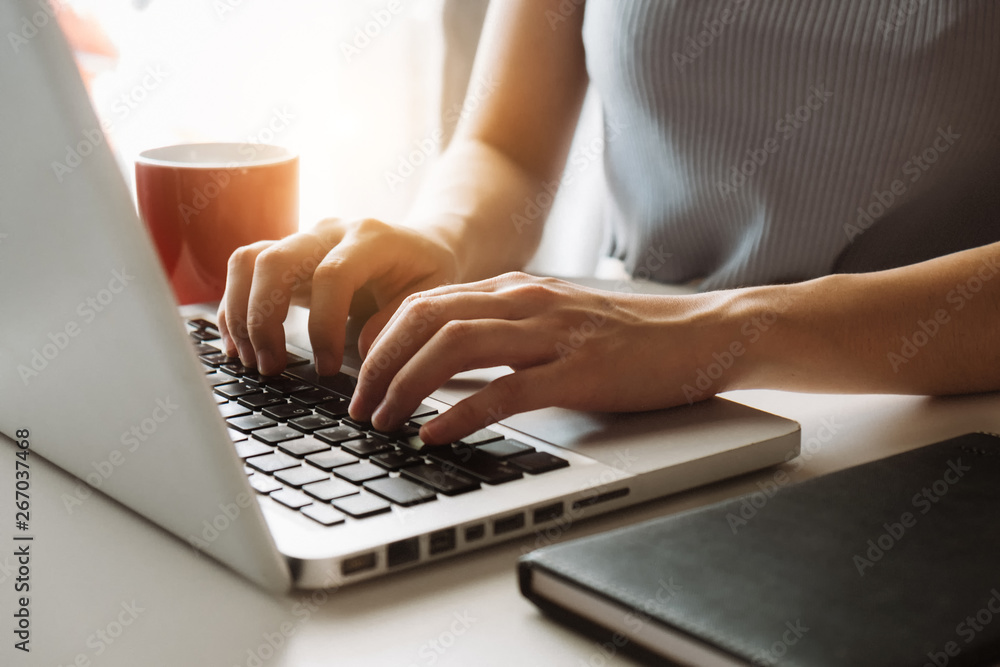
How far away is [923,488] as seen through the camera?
1.45ft

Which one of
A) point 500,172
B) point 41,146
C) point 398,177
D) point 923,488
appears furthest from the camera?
point 398,177

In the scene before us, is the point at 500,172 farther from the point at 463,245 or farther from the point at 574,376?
the point at 574,376

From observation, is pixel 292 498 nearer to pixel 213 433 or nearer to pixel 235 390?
pixel 213 433

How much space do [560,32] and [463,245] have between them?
37 cm

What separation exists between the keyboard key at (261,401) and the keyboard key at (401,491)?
154 millimetres

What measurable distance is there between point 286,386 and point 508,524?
0.82 ft

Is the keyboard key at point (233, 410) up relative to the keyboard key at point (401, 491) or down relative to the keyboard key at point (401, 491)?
down

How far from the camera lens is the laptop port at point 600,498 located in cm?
46

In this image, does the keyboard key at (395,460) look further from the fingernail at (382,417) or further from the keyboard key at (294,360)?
the keyboard key at (294,360)

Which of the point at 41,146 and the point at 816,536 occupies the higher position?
the point at 41,146

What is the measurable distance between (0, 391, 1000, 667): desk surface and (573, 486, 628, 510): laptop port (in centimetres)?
1

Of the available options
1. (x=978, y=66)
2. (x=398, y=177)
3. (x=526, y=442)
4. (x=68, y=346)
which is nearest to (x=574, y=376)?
(x=526, y=442)

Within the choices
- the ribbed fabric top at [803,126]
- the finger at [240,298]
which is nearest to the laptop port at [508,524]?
the finger at [240,298]

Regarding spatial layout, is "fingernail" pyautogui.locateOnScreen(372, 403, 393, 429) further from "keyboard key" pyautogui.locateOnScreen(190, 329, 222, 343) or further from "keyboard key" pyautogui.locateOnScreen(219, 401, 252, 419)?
"keyboard key" pyautogui.locateOnScreen(190, 329, 222, 343)
